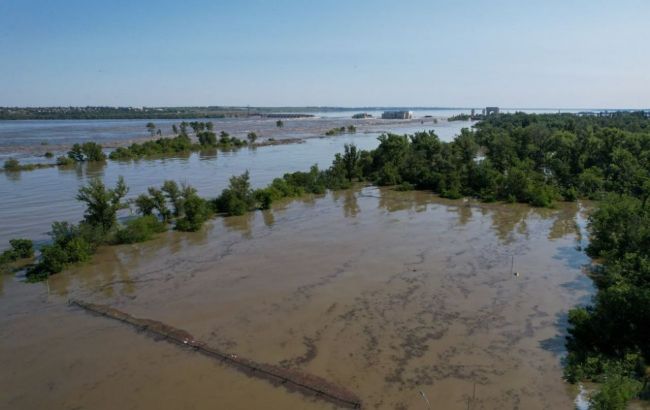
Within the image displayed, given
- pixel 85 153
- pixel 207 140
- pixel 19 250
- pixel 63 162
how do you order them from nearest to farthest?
1. pixel 19 250
2. pixel 63 162
3. pixel 85 153
4. pixel 207 140

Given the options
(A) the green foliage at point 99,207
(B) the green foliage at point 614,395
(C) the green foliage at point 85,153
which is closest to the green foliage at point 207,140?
(C) the green foliage at point 85,153

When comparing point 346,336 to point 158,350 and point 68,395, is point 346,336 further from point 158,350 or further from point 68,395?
point 68,395

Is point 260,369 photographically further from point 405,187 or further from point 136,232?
point 405,187

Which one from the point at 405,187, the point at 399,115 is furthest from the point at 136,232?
the point at 399,115

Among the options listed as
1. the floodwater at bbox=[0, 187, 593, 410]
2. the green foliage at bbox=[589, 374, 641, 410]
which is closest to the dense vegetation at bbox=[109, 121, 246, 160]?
the floodwater at bbox=[0, 187, 593, 410]

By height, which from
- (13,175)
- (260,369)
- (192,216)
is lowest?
(260,369)

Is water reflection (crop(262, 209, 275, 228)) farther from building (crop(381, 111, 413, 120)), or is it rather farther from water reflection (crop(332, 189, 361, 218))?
building (crop(381, 111, 413, 120))
